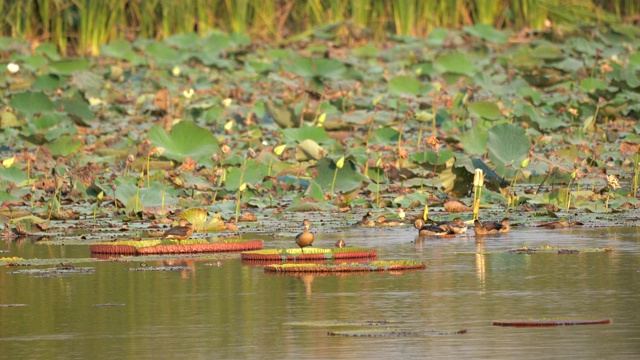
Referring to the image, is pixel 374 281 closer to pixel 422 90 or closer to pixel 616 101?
pixel 616 101

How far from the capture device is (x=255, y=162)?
10.6m

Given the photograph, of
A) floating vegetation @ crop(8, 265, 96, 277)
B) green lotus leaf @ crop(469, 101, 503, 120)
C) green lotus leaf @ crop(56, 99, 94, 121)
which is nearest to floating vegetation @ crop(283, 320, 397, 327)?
floating vegetation @ crop(8, 265, 96, 277)

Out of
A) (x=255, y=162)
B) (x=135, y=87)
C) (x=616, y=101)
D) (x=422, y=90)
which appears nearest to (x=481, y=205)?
(x=255, y=162)

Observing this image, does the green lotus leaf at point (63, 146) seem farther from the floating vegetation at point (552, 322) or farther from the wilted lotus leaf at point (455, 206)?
the floating vegetation at point (552, 322)

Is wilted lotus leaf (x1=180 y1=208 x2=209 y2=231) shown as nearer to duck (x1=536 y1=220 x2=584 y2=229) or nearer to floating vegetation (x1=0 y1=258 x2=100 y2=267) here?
floating vegetation (x1=0 y1=258 x2=100 y2=267)

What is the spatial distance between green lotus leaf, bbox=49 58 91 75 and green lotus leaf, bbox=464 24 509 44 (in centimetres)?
511

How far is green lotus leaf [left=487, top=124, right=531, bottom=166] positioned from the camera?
9.68 meters

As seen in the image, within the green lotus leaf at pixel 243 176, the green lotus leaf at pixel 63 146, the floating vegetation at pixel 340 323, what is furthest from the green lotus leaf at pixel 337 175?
the floating vegetation at pixel 340 323

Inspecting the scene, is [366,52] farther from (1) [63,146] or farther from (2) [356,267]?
(2) [356,267]

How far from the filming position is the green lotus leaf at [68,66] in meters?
16.9

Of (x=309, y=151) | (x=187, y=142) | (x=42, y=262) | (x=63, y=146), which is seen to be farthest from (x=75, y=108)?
(x=42, y=262)

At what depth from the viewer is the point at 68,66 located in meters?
17.0

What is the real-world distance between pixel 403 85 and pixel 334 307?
9176 mm

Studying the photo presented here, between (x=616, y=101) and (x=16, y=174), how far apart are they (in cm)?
570
